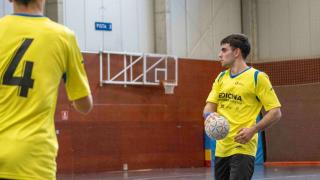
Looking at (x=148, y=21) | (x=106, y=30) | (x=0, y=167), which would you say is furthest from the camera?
(x=148, y=21)

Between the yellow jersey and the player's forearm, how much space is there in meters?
3.03

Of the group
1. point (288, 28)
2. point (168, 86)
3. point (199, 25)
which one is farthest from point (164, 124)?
point (288, 28)

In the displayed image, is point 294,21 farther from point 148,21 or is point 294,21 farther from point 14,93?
point 14,93

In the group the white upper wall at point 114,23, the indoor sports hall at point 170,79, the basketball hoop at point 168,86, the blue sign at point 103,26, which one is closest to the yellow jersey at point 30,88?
the indoor sports hall at point 170,79

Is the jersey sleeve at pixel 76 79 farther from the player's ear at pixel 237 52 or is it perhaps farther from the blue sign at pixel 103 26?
the blue sign at pixel 103 26

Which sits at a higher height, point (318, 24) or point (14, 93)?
point (318, 24)

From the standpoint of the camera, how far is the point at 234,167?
244 inches

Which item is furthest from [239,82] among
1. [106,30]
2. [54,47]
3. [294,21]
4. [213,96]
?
[294,21]

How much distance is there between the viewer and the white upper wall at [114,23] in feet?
66.3

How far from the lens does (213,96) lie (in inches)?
262

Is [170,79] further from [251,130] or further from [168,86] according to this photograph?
[251,130]

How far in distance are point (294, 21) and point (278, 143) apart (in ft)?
13.5

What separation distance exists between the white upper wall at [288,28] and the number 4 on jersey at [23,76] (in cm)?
2070

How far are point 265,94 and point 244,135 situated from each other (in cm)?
43
